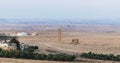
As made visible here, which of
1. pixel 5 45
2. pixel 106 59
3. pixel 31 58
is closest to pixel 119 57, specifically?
pixel 106 59

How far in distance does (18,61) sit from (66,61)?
11.8 feet

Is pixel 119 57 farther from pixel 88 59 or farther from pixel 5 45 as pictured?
pixel 5 45

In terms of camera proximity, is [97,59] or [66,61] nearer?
[66,61]

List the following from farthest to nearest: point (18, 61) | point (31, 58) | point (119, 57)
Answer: point (119, 57) → point (31, 58) → point (18, 61)

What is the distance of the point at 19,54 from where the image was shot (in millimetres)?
29672

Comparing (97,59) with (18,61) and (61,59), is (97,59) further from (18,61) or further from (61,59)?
(18,61)

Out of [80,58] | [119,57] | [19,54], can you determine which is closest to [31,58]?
[19,54]

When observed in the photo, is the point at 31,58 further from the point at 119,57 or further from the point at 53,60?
the point at 119,57

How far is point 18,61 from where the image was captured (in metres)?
27.6

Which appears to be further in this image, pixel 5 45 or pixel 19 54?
pixel 5 45

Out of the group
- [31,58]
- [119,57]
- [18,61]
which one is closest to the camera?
[18,61]

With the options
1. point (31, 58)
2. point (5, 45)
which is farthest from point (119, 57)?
point (5, 45)

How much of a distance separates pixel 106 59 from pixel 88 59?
55.5 inches

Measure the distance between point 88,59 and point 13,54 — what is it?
19.4 feet
